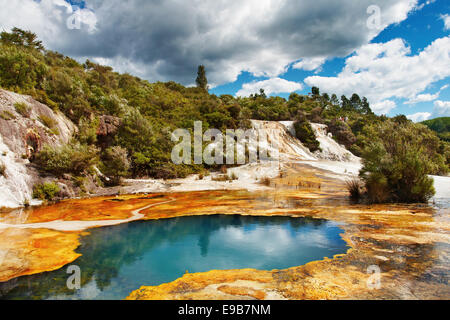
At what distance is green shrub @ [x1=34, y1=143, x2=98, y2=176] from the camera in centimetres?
1161

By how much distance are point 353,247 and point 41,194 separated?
40.2ft

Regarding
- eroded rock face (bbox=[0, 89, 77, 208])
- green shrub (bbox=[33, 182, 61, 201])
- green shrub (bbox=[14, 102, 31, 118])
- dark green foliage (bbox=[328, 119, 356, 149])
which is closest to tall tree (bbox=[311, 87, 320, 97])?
dark green foliage (bbox=[328, 119, 356, 149])

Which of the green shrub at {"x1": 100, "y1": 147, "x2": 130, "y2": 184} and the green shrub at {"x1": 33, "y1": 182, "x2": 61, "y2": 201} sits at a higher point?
the green shrub at {"x1": 100, "y1": 147, "x2": 130, "y2": 184}

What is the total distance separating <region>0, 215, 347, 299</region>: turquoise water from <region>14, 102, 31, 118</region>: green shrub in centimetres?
944

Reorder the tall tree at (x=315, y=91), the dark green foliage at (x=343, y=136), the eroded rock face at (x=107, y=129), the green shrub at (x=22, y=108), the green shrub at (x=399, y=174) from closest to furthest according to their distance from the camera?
the green shrub at (x=399, y=174) → the green shrub at (x=22, y=108) → the eroded rock face at (x=107, y=129) → the dark green foliage at (x=343, y=136) → the tall tree at (x=315, y=91)

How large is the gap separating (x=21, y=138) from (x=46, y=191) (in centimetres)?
313

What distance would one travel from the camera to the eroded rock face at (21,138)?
9.98m

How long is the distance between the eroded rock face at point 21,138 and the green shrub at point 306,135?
97.0ft

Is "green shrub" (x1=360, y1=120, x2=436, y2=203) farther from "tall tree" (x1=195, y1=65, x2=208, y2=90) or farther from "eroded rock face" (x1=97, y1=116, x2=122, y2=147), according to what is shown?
"tall tree" (x1=195, y1=65, x2=208, y2=90)

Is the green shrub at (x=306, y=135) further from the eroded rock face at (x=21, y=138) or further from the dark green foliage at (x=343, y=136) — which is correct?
the eroded rock face at (x=21, y=138)

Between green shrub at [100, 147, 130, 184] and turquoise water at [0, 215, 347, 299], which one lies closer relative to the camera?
turquoise water at [0, 215, 347, 299]

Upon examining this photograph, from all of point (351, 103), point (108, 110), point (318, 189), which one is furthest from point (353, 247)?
point (351, 103)

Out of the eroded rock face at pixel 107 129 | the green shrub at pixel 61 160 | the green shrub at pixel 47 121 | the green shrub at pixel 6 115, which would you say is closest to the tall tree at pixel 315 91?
the eroded rock face at pixel 107 129

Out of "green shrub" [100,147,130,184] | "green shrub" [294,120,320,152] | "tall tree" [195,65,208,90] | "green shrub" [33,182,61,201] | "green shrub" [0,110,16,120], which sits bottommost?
"green shrub" [33,182,61,201]
